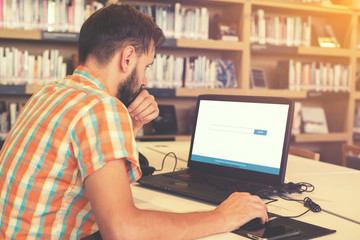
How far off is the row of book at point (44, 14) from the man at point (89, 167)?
2.27 m

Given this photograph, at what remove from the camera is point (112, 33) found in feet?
Answer: 3.76

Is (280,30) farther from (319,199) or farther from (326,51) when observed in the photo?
(319,199)

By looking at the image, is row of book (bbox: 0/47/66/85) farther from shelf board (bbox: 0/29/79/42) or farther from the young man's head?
the young man's head

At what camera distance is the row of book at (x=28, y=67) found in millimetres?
3186

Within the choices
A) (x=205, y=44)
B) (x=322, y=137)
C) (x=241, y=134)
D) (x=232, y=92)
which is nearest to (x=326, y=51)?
(x=322, y=137)

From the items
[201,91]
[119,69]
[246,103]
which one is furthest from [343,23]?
[119,69]

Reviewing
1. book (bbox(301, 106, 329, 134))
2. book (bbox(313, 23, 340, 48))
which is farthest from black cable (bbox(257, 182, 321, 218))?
book (bbox(313, 23, 340, 48))

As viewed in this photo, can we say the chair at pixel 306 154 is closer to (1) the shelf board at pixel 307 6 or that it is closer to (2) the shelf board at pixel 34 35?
Result: (1) the shelf board at pixel 307 6

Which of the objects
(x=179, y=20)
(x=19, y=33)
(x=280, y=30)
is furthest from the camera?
(x=280, y=30)

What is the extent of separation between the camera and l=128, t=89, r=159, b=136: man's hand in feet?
5.16

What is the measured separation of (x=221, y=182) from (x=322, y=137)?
2.93m

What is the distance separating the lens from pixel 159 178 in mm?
1534

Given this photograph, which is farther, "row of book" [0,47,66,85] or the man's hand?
"row of book" [0,47,66,85]

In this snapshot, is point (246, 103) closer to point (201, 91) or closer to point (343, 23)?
point (201, 91)
